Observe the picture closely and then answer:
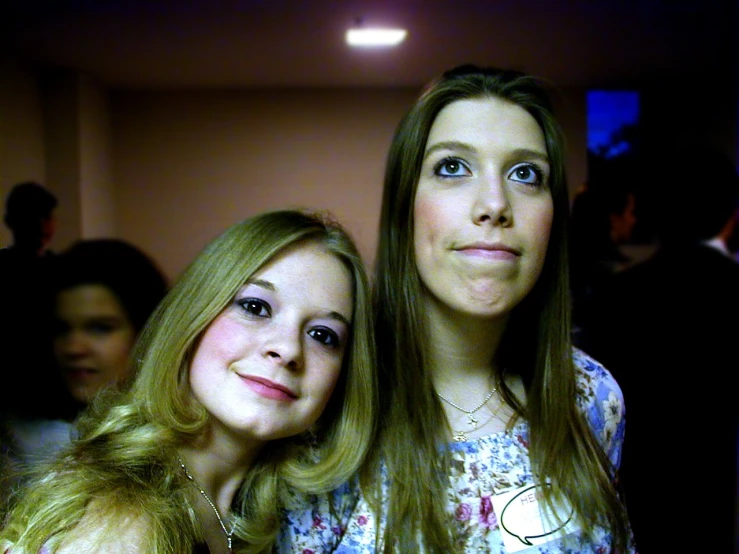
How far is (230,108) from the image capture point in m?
4.96

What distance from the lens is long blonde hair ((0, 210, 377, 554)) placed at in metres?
0.90

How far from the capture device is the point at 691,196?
5.76 ft

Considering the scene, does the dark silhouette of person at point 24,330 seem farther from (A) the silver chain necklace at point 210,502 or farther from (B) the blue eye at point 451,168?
(B) the blue eye at point 451,168

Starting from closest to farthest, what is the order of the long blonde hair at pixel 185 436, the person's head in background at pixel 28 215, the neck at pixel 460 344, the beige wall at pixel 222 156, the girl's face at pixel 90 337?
the long blonde hair at pixel 185 436, the neck at pixel 460 344, the girl's face at pixel 90 337, the person's head in background at pixel 28 215, the beige wall at pixel 222 156

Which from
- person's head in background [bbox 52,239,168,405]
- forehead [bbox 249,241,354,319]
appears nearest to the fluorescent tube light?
person's head in background [bbox 52,239,168,405]

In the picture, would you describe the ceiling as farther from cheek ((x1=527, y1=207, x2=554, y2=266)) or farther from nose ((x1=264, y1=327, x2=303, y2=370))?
nose ((x1=264, y1=327, x2=303, y2=370))

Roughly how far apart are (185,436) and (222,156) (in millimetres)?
4149

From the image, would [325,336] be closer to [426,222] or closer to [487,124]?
[426,222]

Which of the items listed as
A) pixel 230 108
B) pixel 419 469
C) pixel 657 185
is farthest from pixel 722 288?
pixel 230 108

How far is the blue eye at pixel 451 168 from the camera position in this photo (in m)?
1.16

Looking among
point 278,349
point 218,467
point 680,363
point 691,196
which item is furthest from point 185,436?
point 691,196

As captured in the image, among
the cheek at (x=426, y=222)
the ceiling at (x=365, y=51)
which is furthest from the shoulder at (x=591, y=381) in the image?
the ceiling at (x=365, y=51)

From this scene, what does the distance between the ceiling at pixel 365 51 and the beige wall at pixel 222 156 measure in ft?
0.81

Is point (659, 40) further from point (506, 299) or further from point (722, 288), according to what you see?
point (506, 299)
